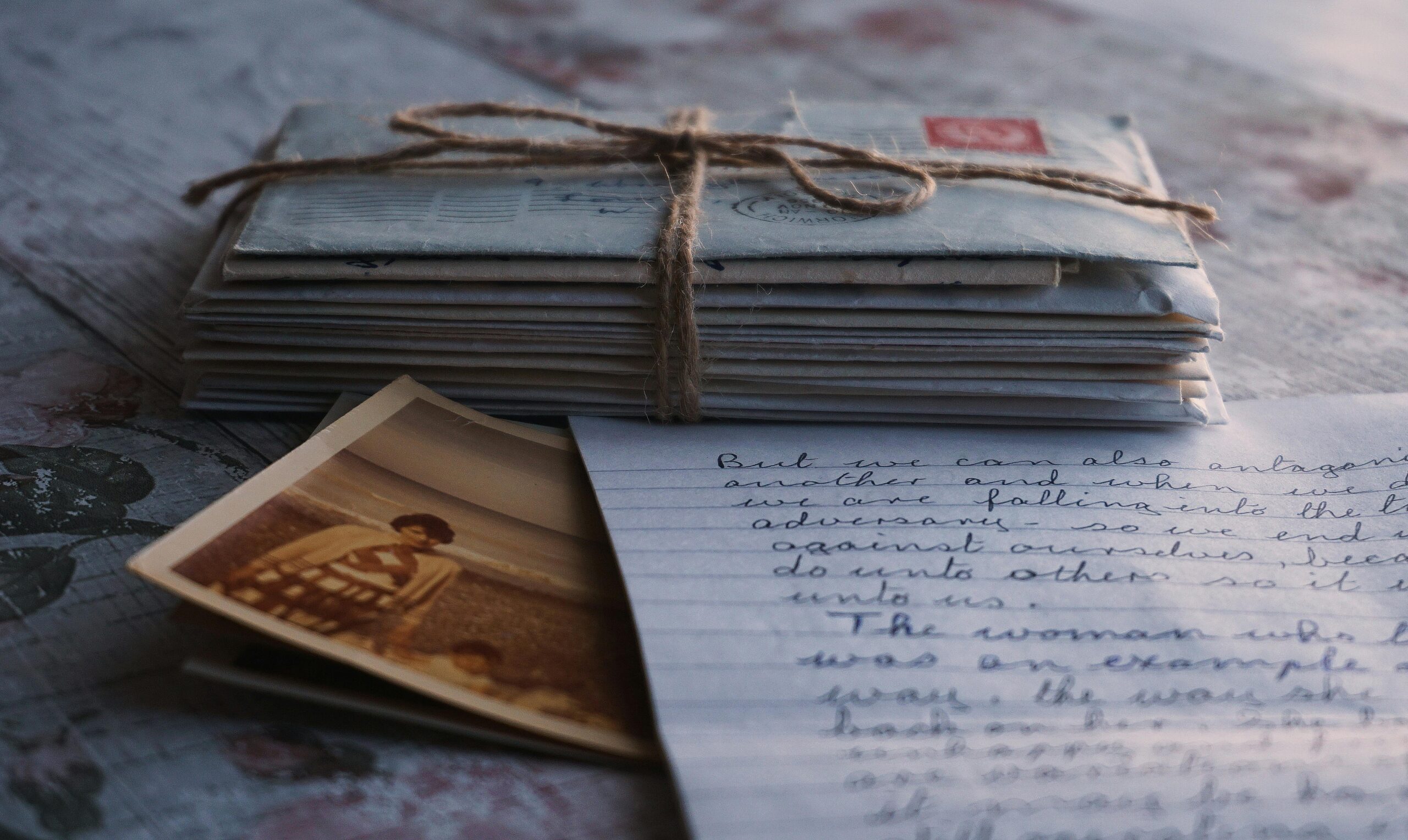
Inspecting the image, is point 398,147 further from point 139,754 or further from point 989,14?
point 989,14

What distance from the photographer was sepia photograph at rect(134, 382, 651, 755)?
0.44 meters

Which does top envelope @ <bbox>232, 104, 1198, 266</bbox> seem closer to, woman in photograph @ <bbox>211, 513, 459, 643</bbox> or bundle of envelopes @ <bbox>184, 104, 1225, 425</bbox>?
bundle of envelopes @ <bbox>184, 104, 1225, 425</bbox>

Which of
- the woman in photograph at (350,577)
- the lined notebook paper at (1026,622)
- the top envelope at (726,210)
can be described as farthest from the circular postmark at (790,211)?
the woman in photograph at (350,577)

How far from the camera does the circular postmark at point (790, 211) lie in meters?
0.60

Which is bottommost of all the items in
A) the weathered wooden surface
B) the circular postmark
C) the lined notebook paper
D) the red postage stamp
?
the weathered wooden surface

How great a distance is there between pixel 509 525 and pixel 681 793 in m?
0.18

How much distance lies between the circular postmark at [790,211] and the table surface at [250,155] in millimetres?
274

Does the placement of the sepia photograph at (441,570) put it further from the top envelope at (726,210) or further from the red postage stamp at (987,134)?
the red postage stamp at (987,134)

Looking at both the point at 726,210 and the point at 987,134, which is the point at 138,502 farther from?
the point at 987,134

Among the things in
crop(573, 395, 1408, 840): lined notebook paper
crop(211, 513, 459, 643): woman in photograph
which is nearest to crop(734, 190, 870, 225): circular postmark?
crop(573, 395, 1408, 840): lined notebook paper

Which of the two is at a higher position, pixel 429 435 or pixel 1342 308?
pixel 1342 308

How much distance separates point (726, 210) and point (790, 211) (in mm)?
37

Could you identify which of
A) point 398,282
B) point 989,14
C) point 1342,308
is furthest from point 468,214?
point 989,14

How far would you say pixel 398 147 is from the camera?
0.67 meters
